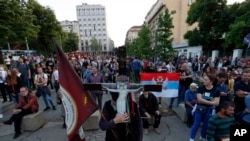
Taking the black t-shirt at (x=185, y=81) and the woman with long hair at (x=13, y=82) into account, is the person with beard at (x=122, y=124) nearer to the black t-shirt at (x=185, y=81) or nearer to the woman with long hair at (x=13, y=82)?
the black t-shirt at (x=185, y=81)

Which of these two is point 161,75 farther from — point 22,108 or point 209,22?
point 209,22

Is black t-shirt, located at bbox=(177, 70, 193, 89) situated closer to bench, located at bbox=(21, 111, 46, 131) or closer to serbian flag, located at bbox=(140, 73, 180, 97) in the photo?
serbian flag, located at bbox=(140, 73, 180, 97)

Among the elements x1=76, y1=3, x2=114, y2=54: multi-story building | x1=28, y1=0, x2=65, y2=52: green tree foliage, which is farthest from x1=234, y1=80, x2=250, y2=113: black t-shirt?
x1=76, y1=3, x2=114, y2=54: multi-story building

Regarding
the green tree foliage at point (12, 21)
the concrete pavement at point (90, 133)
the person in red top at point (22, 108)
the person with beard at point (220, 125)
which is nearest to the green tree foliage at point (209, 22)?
the green tree foliage at point (12, 21)

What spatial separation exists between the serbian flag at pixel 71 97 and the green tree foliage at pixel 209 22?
24979 millimetres

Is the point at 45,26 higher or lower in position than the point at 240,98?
higher

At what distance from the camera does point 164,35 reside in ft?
45.7

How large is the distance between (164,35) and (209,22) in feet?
44.4

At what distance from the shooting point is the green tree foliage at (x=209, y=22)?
2280 centimetres

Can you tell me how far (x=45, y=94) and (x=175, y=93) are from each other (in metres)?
5.23

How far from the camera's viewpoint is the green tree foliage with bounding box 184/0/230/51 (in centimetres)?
2280

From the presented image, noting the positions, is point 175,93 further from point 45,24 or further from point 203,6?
point 45,24

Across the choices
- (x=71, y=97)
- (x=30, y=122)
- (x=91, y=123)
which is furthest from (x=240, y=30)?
(x=71, y=97)

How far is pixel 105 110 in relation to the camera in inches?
87.0
